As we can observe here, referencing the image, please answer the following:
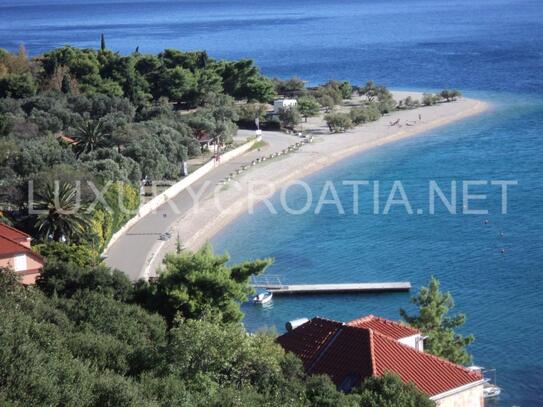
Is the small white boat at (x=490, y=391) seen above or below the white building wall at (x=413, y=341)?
below

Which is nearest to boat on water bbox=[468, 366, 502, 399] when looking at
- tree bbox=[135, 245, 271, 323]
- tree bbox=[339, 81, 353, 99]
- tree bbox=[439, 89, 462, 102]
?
tree bbox=[135, 245, 271, 323]

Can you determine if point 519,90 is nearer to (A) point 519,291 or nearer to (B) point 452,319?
(A) point 519,291

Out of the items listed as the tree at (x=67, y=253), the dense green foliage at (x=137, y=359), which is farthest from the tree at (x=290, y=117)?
the dense green foliage at (x=137, y=359)

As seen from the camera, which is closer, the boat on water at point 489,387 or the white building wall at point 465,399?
the white building wall at point 465,399

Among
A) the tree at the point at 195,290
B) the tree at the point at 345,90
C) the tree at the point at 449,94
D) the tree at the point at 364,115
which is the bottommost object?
the tree at the point at 195,290

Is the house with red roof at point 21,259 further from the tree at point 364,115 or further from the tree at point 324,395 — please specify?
the tree at point 364,115

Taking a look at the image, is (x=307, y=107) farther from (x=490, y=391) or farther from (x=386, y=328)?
(x=386, y=328)

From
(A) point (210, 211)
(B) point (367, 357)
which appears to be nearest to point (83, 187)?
(A) point (210, 211)

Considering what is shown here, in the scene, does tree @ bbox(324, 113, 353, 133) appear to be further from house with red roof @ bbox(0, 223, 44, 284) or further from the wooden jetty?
house with red roof @ bbox(0, 223, 44, 284)
